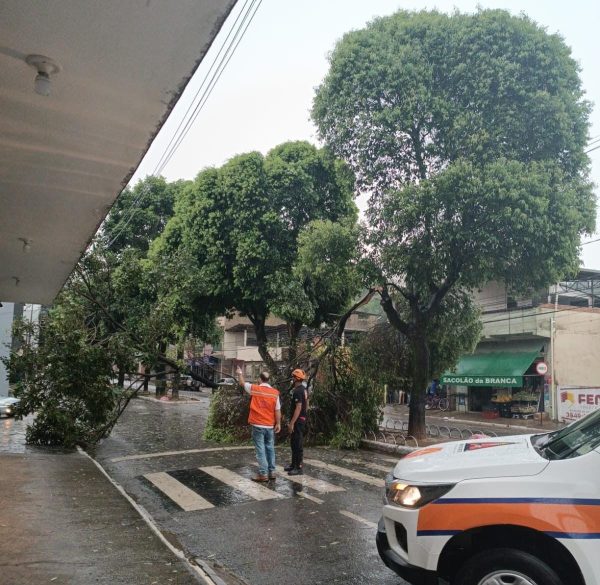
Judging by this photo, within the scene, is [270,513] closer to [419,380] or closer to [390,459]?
[390,459]

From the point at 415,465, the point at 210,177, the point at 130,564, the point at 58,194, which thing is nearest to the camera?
the point at 415,465

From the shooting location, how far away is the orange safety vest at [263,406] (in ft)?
30.5

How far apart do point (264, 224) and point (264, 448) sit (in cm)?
983

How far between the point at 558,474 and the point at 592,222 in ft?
36.4

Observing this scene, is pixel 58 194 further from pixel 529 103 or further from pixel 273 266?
pixel 273 266

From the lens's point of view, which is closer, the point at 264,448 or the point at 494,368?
the point at 264,448

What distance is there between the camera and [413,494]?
3.81 meters

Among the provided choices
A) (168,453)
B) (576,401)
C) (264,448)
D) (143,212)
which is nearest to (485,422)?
(576,401)

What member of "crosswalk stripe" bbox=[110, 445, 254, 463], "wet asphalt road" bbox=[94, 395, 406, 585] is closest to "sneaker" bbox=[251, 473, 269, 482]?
"wet asphalt road" bbox=[94, 395, 406, 585]

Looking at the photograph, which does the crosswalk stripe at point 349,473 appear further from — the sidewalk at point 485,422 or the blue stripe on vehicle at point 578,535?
the sidewalk at point 485,422

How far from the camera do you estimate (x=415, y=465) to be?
4.10m

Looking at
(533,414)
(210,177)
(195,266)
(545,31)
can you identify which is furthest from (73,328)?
(533,414)

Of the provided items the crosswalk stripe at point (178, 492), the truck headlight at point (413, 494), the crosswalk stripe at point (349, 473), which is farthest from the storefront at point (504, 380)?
the truck headlight at point (413, 494)

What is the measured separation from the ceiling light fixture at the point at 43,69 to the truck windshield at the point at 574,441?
162 inches
